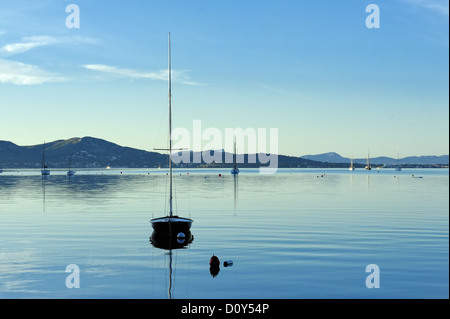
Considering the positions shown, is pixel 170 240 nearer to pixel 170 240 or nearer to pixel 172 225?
pixel 170 240

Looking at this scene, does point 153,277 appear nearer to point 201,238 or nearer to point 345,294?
point 345,294

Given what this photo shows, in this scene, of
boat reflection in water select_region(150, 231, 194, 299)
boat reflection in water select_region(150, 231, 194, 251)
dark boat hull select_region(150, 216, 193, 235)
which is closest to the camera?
boat reflection in water select_region(150, 231, 194, 299)

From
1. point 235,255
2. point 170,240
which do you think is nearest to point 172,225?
point 170,240

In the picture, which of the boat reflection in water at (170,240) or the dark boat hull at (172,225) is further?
the dark boat hull at (172,225)

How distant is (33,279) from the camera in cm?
2889

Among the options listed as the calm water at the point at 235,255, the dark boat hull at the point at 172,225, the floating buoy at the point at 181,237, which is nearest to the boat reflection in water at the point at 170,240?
the floating buoy at the point at 181,237

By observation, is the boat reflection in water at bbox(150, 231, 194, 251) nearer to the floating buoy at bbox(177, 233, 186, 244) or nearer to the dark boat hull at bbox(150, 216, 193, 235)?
the floating buoy at bbox(177, 233, 186, 244)

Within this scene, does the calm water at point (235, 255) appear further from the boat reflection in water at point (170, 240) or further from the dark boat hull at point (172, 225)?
the dark boat hull at point (172, 225)

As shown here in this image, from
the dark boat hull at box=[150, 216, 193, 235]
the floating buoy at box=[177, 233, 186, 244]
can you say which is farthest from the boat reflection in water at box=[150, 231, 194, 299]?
the dark boat hull at box=[150, 216, 193, 235]

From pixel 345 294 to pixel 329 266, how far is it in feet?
20.6

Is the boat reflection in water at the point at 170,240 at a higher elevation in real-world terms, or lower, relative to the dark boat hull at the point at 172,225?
lower
